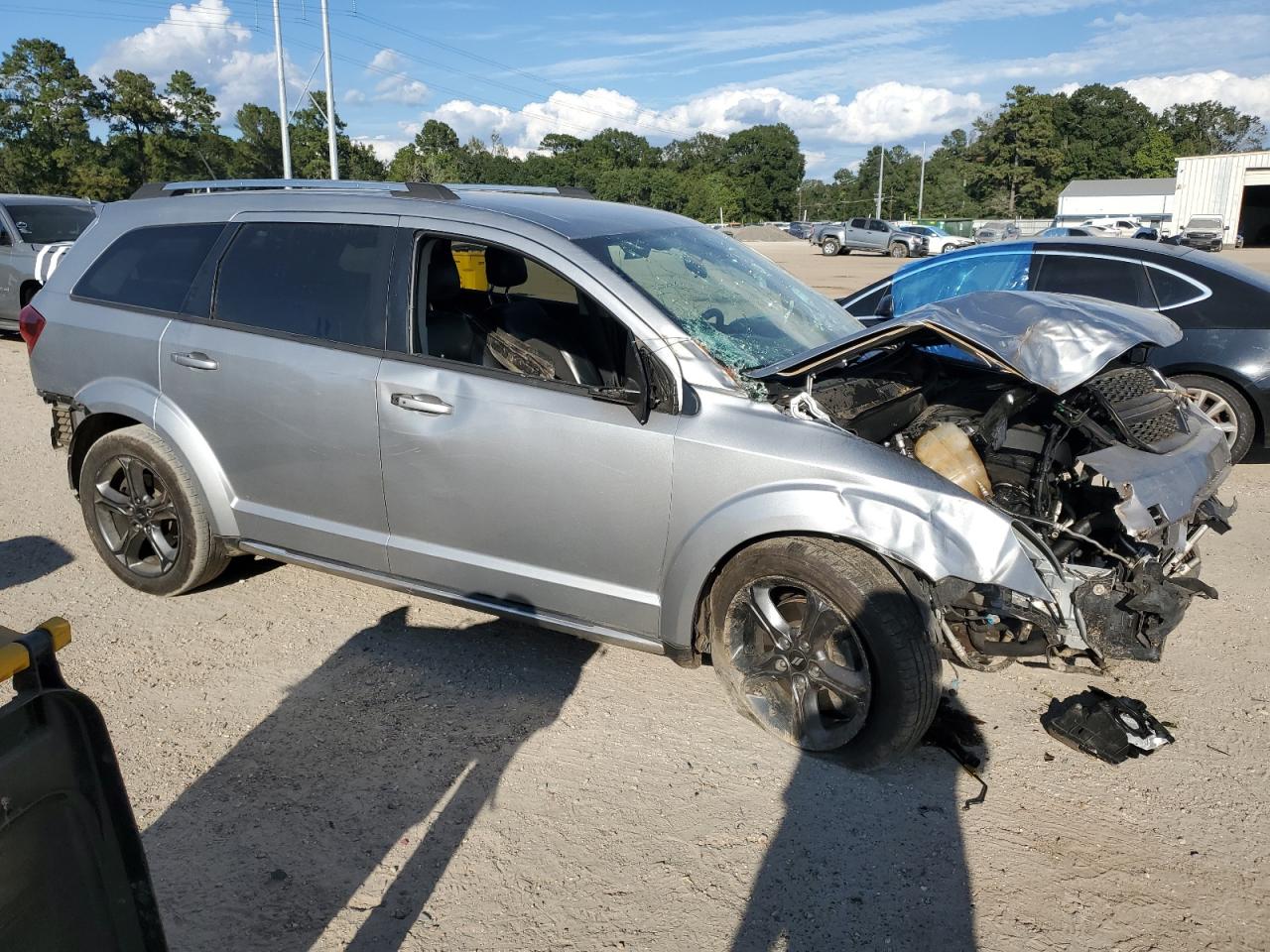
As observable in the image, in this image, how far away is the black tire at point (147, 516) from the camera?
4.71 metres

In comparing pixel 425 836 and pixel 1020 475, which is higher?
pixel 1020 475

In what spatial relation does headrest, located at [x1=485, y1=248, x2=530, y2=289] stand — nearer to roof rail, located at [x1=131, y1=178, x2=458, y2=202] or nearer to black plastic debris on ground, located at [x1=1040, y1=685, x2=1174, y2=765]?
roof rail, located at [x1=131, y1=178, x2=458, y2=202]

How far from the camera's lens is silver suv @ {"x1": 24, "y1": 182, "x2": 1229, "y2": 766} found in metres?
3.46

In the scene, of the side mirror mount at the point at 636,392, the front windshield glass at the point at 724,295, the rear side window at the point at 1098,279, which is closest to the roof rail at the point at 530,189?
the front windshield glass at the point at 724,295

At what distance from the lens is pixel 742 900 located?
9.55 ft

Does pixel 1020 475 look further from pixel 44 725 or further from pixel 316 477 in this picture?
pixel 44 725

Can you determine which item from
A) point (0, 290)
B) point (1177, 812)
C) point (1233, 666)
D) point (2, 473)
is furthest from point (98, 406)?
point (0, 290)

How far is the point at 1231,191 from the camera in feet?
182

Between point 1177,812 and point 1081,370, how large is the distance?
1.57 m

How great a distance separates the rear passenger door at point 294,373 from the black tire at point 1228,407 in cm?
591

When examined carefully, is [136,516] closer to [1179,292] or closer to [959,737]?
[959,737]

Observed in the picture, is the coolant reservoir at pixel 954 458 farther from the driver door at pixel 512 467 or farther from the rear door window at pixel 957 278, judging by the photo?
the rear door window at pixel 957 278

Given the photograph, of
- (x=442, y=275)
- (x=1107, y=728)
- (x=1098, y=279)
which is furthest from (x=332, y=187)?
(x=1098, y=279)

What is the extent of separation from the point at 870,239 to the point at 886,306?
3946cm
